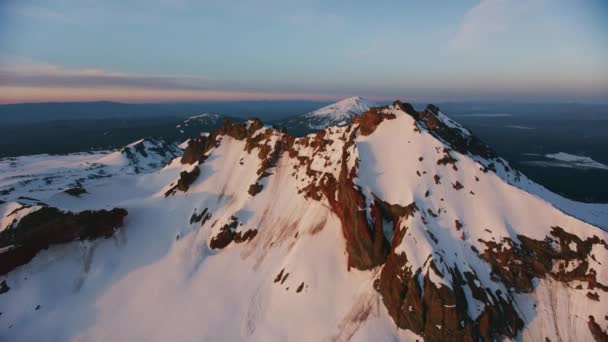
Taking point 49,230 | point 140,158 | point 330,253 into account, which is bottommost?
point 140,158

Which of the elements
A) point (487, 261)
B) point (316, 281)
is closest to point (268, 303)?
point (316, 281)

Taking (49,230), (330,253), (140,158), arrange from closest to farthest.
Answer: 1. (330,253)
2. (49,230)
3. (140,158)

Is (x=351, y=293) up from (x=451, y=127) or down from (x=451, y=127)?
down

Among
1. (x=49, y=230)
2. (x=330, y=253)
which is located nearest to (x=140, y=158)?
(x=49, y=230)

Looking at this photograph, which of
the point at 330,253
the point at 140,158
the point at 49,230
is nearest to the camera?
the point at 330,253

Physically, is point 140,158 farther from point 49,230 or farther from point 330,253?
point 330,253

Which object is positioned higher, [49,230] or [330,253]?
[49,230]

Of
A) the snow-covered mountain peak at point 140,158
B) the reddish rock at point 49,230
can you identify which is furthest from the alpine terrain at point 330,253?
the snow-covered mountain peak at point 140,158

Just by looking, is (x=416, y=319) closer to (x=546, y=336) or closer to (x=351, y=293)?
(x=351, y=293)
